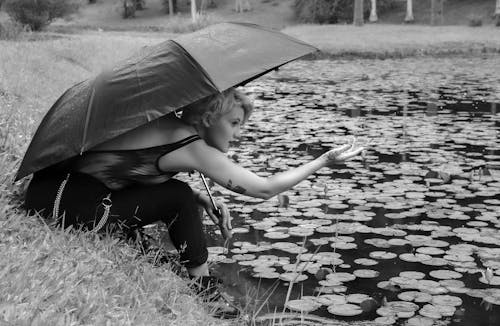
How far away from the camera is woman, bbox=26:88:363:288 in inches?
117

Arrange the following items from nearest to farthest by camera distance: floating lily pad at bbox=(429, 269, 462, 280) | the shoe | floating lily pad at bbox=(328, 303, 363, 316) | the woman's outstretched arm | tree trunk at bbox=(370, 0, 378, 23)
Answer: the woman's outstretched arm < the shoe < floating lily pad at bbox=(328, 303, 363, 316) < floating lily pad at bbox=(429, 269, 462, 280) < tree trunk at bbox=(370, 0, 378, 23)

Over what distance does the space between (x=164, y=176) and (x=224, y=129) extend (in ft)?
1.18

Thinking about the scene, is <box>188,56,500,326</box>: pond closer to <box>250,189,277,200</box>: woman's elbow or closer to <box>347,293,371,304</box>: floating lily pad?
<box>347,293,371,304</box>: floating lily pad

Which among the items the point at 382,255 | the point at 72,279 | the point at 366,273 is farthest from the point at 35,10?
the point at 72,279

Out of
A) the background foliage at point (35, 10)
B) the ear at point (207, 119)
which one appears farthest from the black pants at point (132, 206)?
the background foliage at point (35, 10)

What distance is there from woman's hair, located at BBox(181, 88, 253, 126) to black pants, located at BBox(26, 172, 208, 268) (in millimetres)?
301

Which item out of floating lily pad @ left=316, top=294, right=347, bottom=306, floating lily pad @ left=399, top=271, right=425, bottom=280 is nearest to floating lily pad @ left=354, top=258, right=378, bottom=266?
floating lily pad @ left=399, top=271, right=425, bottom=280

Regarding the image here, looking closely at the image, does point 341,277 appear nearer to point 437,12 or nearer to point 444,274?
point 444,274

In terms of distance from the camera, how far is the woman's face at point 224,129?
3045 mm

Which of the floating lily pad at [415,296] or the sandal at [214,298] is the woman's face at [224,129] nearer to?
the sandal at [214,298]

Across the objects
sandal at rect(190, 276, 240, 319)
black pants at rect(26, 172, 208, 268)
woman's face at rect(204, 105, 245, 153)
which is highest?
woman's face at rect(204, 105, 245, 153)

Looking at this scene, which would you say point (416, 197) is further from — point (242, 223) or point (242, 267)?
point (242, 267)

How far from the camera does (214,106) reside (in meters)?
2.98

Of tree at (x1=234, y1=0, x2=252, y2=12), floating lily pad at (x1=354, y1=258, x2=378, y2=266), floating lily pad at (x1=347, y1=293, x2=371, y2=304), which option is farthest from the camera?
tree at (x1=234, y1=0, x2=252, y2=12)
